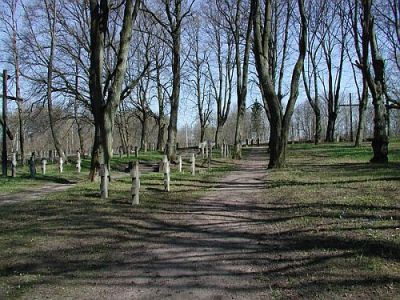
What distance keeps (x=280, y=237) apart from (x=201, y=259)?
151 cm

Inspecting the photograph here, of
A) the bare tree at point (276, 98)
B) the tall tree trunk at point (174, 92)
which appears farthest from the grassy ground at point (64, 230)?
the tall tree trunk at point (174, 92)

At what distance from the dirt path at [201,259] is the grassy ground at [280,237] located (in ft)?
0.83

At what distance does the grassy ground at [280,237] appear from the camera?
16.1 ft

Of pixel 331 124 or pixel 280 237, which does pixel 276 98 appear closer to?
pixel 280 237

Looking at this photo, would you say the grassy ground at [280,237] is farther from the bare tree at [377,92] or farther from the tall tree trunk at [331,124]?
the tall tree trunk at [331,124]

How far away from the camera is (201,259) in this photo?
19.6ft

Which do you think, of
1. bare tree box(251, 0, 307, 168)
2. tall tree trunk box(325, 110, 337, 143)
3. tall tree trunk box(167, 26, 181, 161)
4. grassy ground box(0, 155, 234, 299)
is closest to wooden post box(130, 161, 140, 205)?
grassy ground box(0, 155, 234, 299)

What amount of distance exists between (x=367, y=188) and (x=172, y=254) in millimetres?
6493

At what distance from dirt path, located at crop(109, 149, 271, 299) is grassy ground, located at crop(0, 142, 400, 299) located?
253mm

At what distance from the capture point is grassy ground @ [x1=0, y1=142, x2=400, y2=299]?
4898 millimetres

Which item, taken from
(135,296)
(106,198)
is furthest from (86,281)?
(106,198)

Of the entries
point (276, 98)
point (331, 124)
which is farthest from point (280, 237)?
point (331, 124)

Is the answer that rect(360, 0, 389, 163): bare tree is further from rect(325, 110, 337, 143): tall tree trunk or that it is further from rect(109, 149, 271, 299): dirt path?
rect(325, 110, 337, 143): tall tree trunk

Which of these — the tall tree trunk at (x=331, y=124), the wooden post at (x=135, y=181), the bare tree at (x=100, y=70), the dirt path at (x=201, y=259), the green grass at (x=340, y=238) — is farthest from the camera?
the tall tree trunk at (x=331, y=124)
